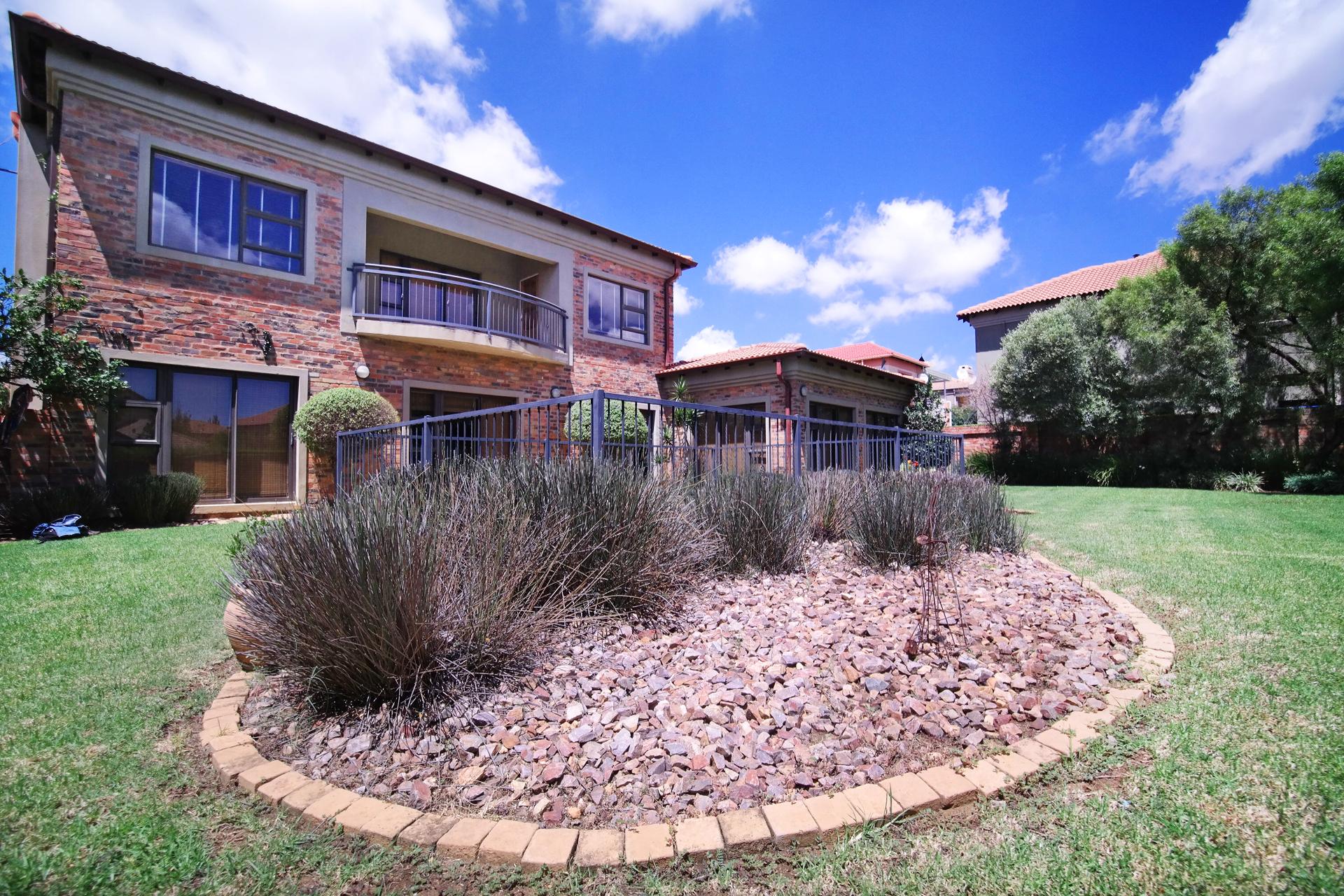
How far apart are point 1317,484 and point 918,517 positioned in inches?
569

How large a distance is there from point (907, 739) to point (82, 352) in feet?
35.4

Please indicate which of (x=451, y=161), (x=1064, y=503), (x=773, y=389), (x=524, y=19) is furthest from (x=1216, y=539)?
(x=451, y=161)

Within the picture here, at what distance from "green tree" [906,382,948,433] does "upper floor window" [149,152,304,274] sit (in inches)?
642

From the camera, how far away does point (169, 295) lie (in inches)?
342

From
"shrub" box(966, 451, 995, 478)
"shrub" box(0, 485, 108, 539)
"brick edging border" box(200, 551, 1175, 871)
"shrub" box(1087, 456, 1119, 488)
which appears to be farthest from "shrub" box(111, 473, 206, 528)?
"shrub" box(1087, 456, 1119, 488)

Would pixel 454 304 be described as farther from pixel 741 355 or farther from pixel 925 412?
pixel 925 412

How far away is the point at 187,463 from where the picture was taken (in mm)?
8828

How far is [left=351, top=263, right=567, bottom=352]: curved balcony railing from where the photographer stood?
419 inches

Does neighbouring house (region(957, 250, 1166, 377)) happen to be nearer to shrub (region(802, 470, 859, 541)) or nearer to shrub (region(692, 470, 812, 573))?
shrub (region(802, 470, 859, 541))

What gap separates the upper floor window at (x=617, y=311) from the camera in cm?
1422

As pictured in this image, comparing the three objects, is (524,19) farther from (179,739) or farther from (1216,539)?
(1216,539)

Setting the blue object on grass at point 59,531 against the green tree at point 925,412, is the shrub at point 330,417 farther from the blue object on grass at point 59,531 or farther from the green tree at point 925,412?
the green tree at point 925,412

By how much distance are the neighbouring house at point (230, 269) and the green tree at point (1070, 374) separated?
14028 mm

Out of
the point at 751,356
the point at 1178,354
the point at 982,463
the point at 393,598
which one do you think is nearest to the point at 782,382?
the point at 751,356
